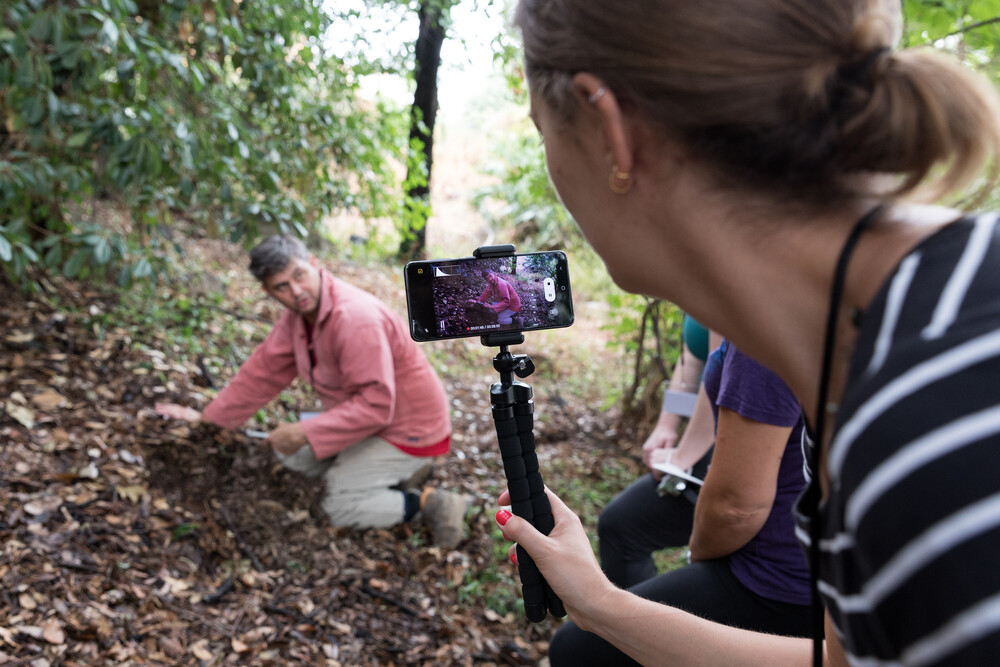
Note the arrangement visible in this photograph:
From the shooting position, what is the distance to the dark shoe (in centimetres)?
343

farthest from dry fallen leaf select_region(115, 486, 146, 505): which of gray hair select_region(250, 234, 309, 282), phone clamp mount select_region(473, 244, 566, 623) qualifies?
phone clamp mount select_region(473, 244, 566, 623)

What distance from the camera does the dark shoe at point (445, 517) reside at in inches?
135

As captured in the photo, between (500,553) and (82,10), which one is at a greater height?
(82,10)

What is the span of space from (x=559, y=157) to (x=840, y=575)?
561 millimetres

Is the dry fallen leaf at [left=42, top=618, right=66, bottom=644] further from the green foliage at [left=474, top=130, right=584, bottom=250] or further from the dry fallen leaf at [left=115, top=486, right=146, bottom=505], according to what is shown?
the green foliage at [left=474, top=130, right=584, bottom=250]

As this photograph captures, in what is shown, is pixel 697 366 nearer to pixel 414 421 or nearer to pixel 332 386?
pixel 414 421

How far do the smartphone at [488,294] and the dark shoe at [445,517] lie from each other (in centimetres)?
230

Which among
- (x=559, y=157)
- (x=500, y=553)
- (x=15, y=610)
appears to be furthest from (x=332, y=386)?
(x=559, y=157)

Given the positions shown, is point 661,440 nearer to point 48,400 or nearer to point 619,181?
point 619,181

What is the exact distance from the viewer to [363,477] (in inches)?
141

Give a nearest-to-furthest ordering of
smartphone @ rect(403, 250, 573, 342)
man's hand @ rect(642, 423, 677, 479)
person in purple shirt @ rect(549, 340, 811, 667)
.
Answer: smartphone @ rect(403, 250, 573, 342) < person in purple shirt @ rect(549, 340, 811, 667) < man's hand @ rect(642, 423, 677, 479)

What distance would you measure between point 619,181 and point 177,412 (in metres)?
3.25

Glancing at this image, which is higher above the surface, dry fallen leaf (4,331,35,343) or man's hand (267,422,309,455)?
dry fallen leaf (4,331,35,343)

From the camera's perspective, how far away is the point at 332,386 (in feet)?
12.0
